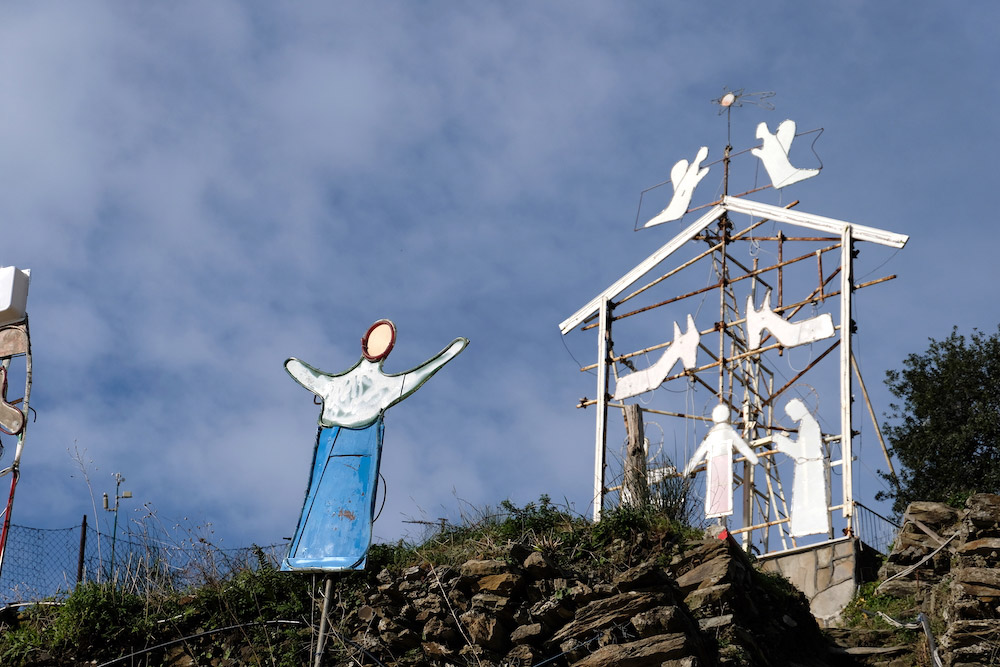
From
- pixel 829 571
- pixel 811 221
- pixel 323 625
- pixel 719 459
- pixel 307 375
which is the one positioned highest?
pixel 811 221

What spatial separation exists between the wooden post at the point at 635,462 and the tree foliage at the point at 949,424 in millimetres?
5840

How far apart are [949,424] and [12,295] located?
46.6 feet

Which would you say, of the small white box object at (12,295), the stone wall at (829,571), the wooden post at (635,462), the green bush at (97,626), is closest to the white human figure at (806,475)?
the stone wall at (829,571)

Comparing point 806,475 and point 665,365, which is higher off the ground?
point 665,365

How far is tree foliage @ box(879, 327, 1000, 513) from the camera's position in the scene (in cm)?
1888

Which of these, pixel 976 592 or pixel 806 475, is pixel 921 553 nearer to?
pixel 976 592

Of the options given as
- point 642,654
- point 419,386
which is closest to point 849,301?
point 419,386

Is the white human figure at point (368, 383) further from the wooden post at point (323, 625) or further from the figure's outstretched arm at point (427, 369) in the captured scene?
the wooden post at point (323, 625)

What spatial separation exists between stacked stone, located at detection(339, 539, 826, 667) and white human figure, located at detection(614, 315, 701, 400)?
15.0 ft

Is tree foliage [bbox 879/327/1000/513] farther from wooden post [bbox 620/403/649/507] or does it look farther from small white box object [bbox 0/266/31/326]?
small white box object [bbox 0/266/31/326]

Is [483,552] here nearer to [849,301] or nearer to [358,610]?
[358,610]

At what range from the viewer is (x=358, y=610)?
36.7ft

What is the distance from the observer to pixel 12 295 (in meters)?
13.1

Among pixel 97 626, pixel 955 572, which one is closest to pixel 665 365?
pixel 955 572
